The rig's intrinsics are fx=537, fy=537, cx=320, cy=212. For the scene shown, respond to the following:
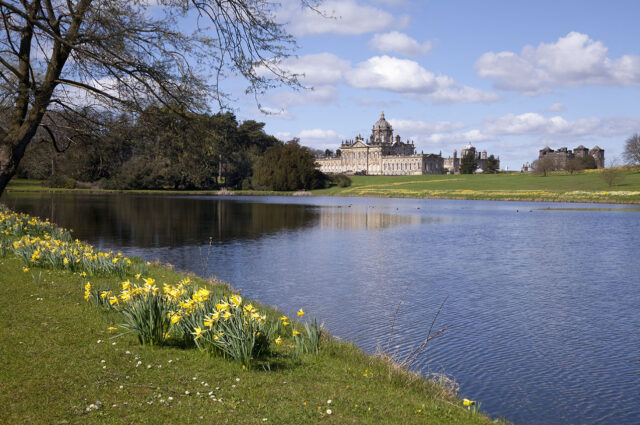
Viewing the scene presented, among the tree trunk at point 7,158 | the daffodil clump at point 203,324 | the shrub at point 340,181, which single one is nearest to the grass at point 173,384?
the daffodil clump at point 203,324

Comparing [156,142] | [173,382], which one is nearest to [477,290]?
[156,142]

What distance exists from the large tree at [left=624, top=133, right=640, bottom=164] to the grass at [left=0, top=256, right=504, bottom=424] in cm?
10256

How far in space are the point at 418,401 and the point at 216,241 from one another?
822 inches

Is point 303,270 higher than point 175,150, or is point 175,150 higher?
point 175,150

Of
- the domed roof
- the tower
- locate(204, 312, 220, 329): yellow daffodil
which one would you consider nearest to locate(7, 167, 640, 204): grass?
locate(204, 312, 220, 329): yellow daffodil

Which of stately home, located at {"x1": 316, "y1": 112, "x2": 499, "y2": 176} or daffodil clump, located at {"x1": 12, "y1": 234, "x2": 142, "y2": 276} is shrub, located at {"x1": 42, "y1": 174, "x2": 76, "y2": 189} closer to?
daffodil clump, located at {"x1": 12, "y1": 234, "x2": 142, "y2": 276}

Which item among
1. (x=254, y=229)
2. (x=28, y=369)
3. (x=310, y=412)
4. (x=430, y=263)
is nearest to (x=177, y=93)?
(x=28, y=369)

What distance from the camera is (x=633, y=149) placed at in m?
94.3

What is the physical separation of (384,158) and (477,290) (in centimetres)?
15919

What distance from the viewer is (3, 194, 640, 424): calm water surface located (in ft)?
28.1

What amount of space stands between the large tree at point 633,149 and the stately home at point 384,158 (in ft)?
239

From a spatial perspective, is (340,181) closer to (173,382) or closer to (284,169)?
(284,169)

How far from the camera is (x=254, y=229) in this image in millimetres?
32250

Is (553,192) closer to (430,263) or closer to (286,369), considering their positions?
(430,263)
